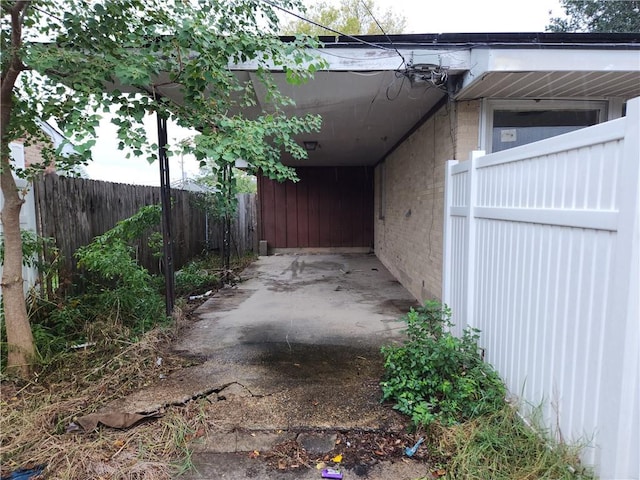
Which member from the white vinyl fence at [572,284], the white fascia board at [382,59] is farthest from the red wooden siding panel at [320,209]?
the white vinyl fence at [572,284]

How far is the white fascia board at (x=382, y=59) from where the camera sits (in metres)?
3.36

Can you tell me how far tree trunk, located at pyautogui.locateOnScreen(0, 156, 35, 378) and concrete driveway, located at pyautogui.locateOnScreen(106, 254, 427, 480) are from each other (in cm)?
98

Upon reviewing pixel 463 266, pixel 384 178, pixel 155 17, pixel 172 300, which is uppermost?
pixel 155 17

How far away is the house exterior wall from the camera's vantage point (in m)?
3.81

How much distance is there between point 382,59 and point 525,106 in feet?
5.68

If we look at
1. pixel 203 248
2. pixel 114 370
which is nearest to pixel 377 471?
pixel 114 370

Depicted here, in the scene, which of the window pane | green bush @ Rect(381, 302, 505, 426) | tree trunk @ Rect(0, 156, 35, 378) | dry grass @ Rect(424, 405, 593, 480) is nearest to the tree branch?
tree trunk @ Rect(0, 156, 35, 378)

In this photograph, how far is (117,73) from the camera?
2178 millimetres

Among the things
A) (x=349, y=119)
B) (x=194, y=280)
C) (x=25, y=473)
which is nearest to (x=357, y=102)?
(x=349, y=119)

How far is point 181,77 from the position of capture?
2.63 m

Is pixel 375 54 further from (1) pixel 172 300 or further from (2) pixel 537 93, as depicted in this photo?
(1) pixel 172 300

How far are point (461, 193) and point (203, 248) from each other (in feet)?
20.5

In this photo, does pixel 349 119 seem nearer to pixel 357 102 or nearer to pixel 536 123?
pixel 357 102

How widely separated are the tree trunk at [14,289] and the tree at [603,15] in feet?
46.7
